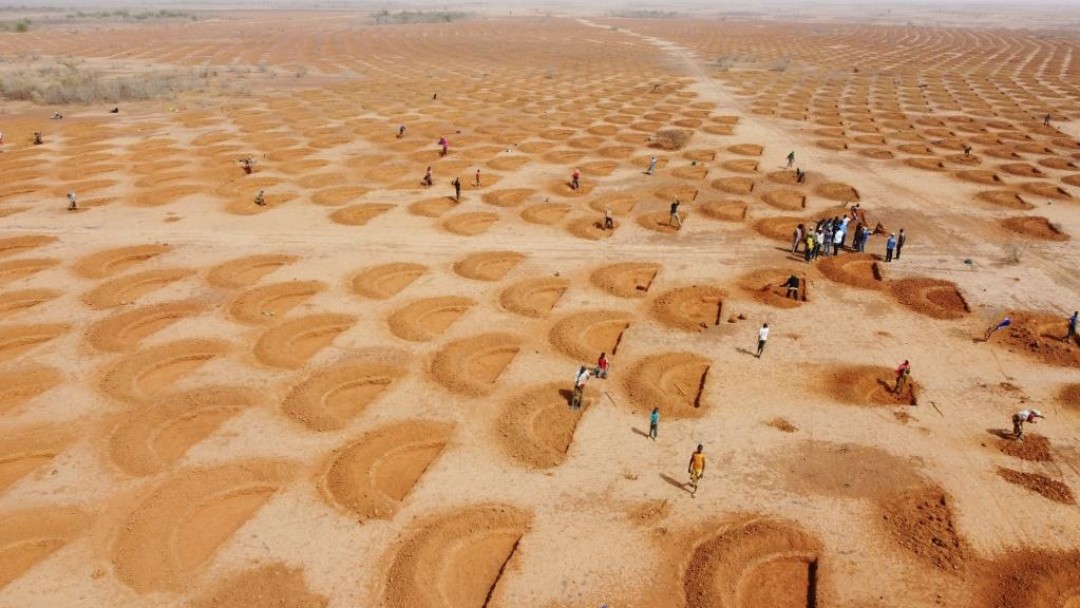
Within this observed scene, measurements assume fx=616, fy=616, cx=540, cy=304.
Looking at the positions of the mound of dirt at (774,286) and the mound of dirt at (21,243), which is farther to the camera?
the mound of dirt at (21,243)

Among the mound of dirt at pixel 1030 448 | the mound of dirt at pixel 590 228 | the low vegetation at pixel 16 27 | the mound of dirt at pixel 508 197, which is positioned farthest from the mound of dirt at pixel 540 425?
the low vegetation at pixel 16 27

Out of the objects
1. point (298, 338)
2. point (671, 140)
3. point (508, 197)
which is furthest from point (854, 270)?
point (671, 140)

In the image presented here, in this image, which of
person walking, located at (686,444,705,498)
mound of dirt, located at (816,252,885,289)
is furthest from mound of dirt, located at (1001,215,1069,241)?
person walking, located at (686,444,705,498)

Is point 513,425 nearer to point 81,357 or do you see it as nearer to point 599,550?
point 599,550

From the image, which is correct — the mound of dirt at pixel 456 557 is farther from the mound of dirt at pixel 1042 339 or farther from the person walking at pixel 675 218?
the person walking at pixel 675 218

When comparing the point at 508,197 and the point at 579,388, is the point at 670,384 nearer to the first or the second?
the point at 579,388

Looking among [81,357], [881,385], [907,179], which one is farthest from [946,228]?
[81,357]
